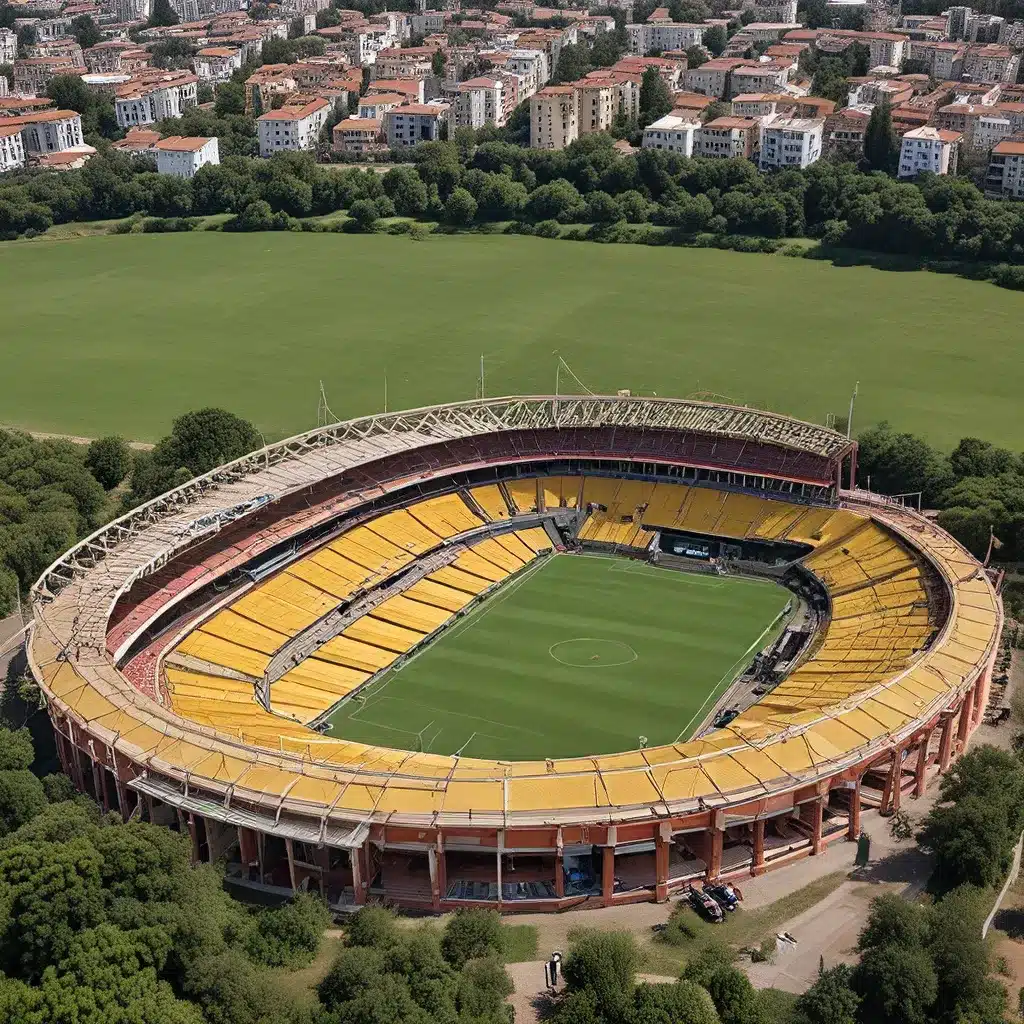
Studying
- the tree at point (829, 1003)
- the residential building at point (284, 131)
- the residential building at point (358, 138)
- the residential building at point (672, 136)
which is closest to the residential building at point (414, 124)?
the residential building at point (358, 138)

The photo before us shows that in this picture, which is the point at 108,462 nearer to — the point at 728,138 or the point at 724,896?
the point at 724,896

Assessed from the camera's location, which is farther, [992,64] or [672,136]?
[992,64]

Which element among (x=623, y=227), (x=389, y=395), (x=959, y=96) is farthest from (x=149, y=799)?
(x=959, y=96)

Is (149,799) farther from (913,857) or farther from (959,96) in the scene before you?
(959,96)

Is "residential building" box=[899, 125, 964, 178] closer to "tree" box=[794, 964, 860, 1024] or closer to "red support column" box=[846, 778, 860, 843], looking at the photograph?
"red support column" box=[846, 778, 860, 843]

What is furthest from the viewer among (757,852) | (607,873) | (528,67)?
(528,67)

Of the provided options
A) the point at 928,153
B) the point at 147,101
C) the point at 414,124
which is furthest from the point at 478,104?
the point at 928,153

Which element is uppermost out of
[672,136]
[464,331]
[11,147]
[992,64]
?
[992,64]
